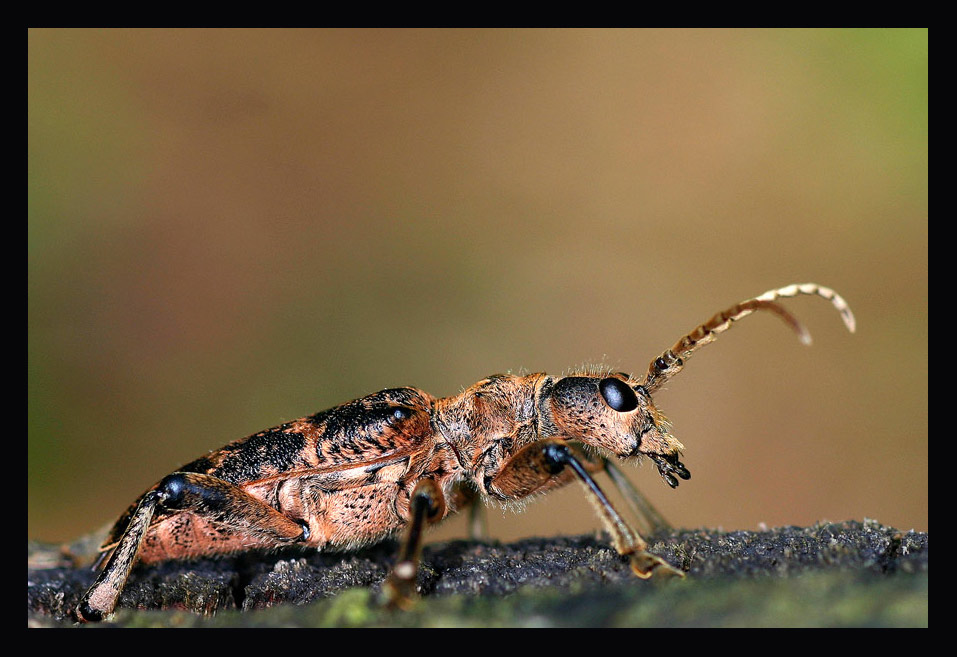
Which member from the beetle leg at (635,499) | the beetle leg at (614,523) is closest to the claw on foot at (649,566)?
the beetle leg at (614,523)

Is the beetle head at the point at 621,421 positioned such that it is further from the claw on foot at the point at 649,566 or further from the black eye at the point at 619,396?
the claw on foot at the point at 649,566

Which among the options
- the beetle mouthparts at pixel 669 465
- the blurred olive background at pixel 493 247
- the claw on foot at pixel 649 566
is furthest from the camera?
the blurred olive background at pixel 493 247

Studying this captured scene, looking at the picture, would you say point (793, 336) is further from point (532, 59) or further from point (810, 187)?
point (532, 59)

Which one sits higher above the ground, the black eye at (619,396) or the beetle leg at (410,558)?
the black eye at (619,396)

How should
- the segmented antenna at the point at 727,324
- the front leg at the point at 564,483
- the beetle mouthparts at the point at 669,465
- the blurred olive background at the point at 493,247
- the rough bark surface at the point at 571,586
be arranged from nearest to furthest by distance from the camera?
1. the rough bark surface at the point at 571,586
2. the front leg at the point at 564,483
3. the segmented antenna at the point at 727,324
4. the beetle mouthparts at the point at 669,465
5. the blurred olive background at the point at 493,247

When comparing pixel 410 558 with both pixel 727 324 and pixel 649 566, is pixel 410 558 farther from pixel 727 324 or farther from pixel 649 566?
pixel 727 324

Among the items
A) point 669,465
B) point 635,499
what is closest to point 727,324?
point 669,465

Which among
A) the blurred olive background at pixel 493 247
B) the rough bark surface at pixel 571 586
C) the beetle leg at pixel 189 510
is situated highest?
the blurred olive background at pixel 493 247
